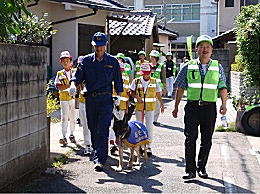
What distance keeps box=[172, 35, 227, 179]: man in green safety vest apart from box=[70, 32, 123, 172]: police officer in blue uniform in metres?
1.17

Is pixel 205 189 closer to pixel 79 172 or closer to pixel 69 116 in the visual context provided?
pixel 79 172

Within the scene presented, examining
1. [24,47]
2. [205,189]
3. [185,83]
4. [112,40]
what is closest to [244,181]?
[205,189]

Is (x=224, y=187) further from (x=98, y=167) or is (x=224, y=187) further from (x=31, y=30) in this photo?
(x=31, y=30)

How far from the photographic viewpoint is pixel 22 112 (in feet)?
20.8

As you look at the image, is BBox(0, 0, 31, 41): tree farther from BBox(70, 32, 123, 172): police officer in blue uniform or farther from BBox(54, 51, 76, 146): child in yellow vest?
BBox(54, 51, 76, 146): child in yellow vest

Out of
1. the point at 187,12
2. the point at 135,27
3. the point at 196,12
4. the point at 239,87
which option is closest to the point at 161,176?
the point at 239,87

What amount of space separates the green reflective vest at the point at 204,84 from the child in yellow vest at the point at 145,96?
1.90 metres

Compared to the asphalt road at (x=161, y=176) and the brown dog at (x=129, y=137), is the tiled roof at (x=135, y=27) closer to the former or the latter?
the asphalt road at (x=161, y=176)

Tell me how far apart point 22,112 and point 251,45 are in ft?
14.7

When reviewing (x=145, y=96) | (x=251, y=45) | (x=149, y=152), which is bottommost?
(x=149, y=152)

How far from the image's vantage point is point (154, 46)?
1104 inches

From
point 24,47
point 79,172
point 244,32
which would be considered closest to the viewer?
point 24,47

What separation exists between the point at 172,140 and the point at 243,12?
10.3 ft

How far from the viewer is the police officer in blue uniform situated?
7535 millimetres
